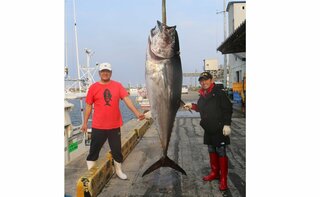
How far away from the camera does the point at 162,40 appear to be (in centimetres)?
213

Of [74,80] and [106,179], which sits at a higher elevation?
[74,80]

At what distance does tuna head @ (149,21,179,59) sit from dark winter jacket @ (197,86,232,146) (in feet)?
4.86

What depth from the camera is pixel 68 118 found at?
5.63 metres

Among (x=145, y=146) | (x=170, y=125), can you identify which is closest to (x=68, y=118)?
(x=145, y=146)

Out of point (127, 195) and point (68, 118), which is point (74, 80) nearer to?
point (68, 118)

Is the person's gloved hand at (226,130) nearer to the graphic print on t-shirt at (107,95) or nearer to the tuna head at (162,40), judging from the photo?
the graphic print on t-shirt at (107,95)

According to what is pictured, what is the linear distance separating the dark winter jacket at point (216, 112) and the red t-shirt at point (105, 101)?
3.27 feet

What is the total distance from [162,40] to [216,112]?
5.40 ft

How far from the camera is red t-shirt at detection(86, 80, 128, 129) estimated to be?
3.40 meters

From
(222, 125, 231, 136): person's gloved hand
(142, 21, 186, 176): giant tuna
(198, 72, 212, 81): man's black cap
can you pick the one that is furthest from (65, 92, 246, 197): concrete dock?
(142, 21, 186, 176): giant tuna

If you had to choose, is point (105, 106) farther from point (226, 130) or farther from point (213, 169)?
point (213, 169)

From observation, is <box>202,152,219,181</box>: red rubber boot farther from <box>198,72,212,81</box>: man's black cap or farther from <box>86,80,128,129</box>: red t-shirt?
<box>86,80,128,129</box>: red t-shirt

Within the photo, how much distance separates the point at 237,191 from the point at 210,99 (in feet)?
3.91

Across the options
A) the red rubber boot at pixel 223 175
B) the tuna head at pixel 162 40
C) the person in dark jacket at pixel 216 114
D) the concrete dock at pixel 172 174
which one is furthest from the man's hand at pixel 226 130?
the tuna head at pixel 162 40
